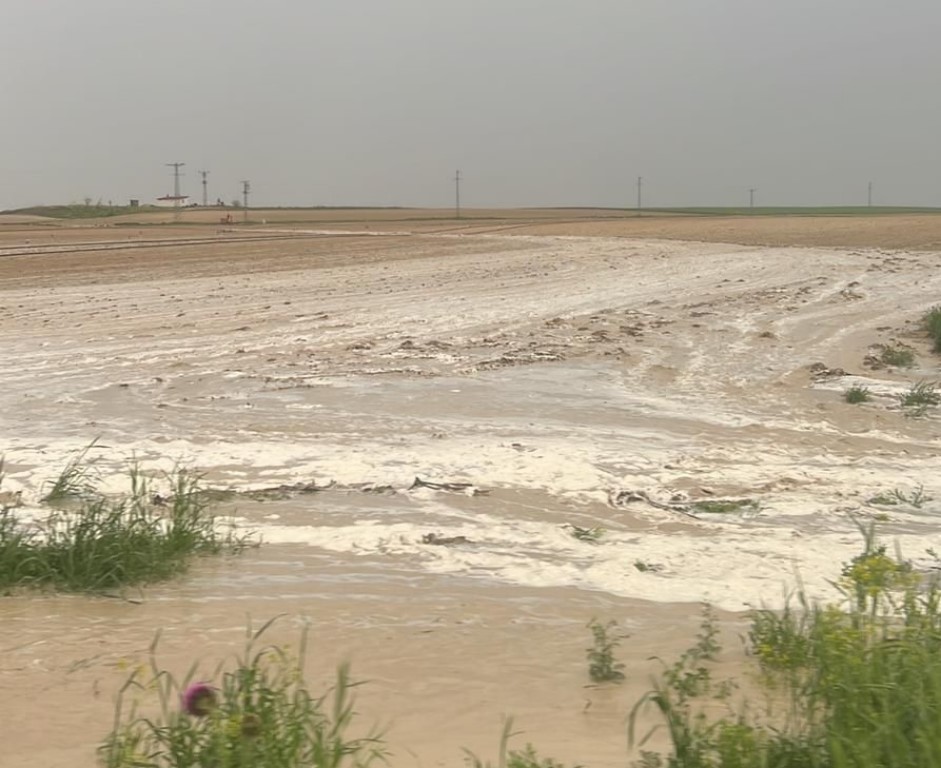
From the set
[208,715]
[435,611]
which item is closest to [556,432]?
[435,611]

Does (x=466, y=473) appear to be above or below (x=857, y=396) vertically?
below

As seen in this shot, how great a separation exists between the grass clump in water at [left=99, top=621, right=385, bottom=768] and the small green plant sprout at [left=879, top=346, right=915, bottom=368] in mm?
10644

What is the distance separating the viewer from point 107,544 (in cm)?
559

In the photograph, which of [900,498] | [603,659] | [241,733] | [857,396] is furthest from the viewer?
[857,396]

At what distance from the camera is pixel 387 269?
2662cm

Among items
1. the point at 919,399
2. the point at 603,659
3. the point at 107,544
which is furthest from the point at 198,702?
the point at 919,399

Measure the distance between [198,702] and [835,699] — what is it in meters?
2.19

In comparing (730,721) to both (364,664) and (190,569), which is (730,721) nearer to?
(364,664)

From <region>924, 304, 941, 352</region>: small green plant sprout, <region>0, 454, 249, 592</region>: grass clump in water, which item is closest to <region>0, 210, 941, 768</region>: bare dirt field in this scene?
<region>0, 454, 249, 592</region>: grass clump in water

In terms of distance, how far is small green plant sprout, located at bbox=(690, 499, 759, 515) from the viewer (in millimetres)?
6902

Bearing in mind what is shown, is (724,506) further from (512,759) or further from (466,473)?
(512,759)

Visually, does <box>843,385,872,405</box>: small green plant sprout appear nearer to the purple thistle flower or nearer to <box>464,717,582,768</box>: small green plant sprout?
<box>464,717,582,768</box>: small green plant sprout

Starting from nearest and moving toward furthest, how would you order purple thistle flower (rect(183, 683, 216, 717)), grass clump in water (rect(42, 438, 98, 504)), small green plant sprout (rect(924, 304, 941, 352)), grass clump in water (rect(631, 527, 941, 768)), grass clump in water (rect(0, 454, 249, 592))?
grass clump in water (rect(631, 527, 941, 768))
purple thistle flower (rect(183, 683, 216, 717))
grass clump in water (rect(0, 454, 249, 592))
grass clump in water (rect(42, 438, 98, 504))
small green plant sprout (rect(924, 304, 941, 352))

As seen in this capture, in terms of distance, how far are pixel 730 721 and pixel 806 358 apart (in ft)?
33.1
